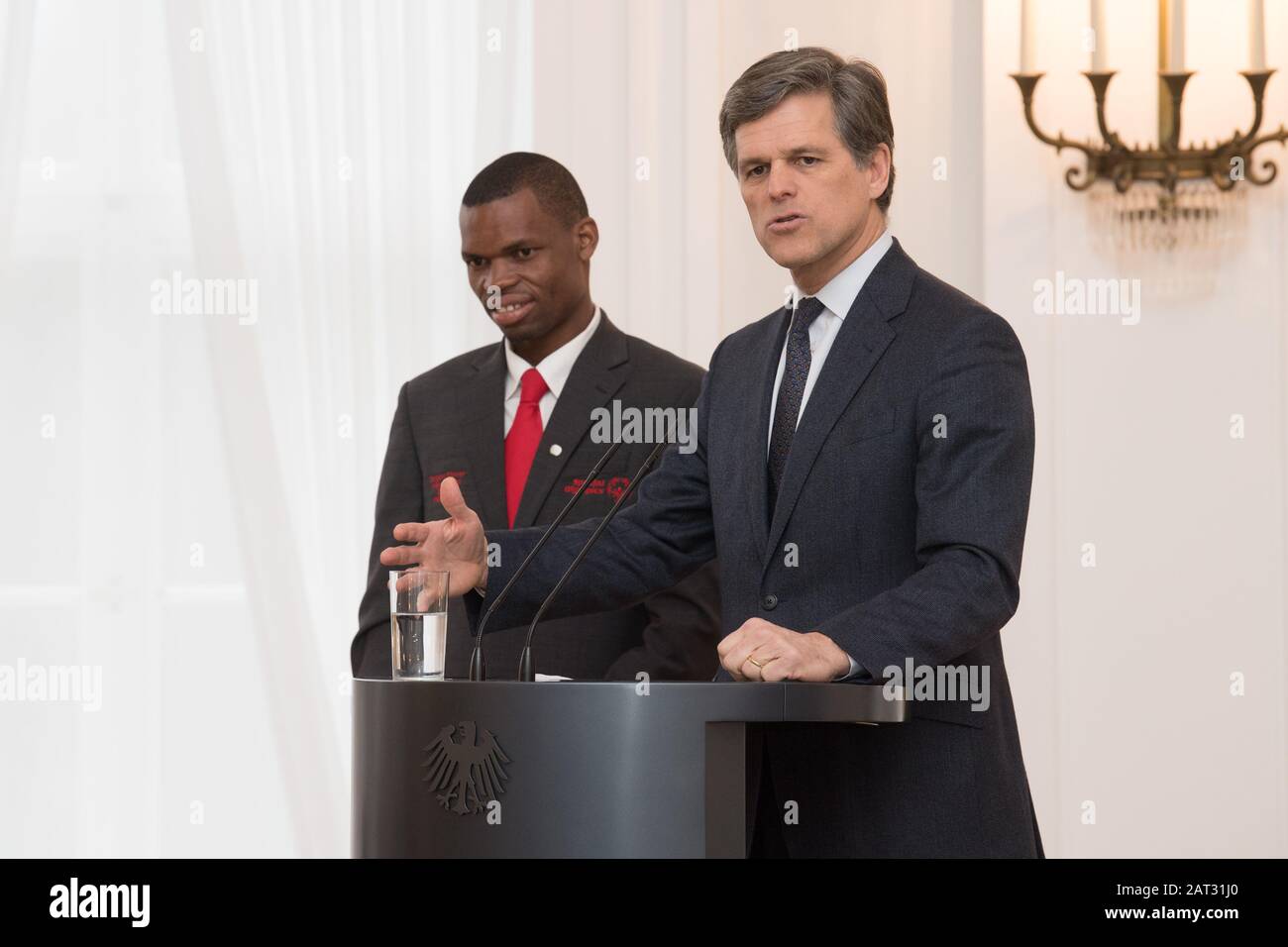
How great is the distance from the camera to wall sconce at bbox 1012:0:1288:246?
3281 millimetres

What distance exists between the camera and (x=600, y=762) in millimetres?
1448

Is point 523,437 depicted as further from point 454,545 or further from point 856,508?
point 856,508

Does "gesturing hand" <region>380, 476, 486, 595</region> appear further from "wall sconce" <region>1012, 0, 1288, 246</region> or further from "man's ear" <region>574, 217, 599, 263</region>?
"wall sconce" <region>1012, 0, 1288, 246</region>

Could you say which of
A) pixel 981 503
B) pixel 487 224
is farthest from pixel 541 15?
pixel 981 503

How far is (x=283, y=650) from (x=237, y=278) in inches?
34.8

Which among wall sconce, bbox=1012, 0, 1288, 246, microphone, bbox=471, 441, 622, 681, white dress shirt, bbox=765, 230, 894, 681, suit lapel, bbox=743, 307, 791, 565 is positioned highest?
wall sconce, bbox=1012, 0, 1288, 246

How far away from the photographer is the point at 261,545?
12.2 ft

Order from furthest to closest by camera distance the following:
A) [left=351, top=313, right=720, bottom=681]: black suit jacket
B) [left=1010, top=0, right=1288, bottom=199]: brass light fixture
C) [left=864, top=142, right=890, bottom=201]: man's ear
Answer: [left=1010, top=0, right=1288, bottom=199]: brass light fixture → [left=351, top=313, right=720, bottom=681]: black suit jacket → [left=864, top=142, right=890, bottom=201]: man's ear

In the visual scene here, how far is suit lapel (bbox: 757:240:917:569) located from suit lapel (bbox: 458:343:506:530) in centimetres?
74

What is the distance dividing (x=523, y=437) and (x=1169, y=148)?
156cm

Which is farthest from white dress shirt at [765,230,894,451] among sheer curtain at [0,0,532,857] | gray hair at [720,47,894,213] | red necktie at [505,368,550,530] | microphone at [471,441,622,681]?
sheer curtain at [0,0,532,857]
